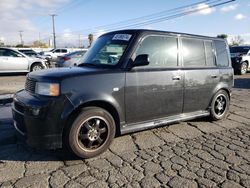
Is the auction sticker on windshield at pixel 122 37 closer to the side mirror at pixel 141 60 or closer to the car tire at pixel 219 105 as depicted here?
the side mirror at pixel 141 60

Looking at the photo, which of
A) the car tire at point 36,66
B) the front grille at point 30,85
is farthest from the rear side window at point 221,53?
the car tire at point 36,66

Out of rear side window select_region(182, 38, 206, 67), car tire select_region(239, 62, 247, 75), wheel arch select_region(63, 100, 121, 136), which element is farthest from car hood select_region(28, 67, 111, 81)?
car tire select_region(239, 62, 247, 75)

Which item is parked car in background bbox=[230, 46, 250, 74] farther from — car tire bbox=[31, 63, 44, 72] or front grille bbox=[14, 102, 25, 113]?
front grille bbox=[14, 102, 25, 113]

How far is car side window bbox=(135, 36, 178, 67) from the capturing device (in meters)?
4.72

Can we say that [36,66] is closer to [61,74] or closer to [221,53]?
[221,53]

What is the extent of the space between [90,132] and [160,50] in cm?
190

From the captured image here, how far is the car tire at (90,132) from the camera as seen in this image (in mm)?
3926

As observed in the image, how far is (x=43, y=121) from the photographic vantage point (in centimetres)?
374

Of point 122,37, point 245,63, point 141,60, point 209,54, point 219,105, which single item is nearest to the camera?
point 141,60

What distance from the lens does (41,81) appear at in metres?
3.95

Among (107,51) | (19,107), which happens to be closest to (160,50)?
(107,51)

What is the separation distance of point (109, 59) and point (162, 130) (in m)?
1.78

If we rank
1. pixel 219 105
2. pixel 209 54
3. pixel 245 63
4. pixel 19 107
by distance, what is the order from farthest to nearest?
pixel 245 63 < pixel 219 105 < pixel 209 54 < pixel 19 107

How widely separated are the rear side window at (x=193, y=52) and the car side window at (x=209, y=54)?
0.40ft
